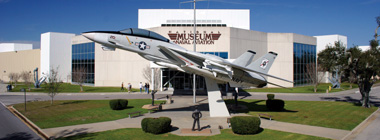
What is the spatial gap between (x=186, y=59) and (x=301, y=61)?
42.4 meters

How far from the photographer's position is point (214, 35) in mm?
41125

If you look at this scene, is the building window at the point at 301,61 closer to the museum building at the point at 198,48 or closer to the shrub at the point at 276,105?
the museum building at the point at 198,48

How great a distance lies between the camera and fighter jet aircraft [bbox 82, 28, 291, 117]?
50.0 ft

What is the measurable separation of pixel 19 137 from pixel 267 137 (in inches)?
527

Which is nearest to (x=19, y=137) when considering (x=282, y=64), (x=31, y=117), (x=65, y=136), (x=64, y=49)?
(x=65, y=136)

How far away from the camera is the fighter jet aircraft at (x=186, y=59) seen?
Answer: 50.0 ft

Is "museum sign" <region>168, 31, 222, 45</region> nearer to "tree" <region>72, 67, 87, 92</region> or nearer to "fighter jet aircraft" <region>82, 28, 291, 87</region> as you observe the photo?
"tree" <region>72, 67, 87, 92</region>

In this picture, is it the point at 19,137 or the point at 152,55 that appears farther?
the point at 152,55

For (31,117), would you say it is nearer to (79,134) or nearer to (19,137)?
(19,137)

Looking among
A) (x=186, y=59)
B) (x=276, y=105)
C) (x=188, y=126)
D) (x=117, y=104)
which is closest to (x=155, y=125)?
(x=188, y=126)

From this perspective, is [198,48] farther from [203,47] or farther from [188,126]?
[188,126]

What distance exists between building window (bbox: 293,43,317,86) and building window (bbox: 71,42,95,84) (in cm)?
4335

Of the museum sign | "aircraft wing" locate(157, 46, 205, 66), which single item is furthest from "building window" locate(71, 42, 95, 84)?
"aircraft wing" locate(157, 46, 205, 66)

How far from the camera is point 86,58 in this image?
5500cm
